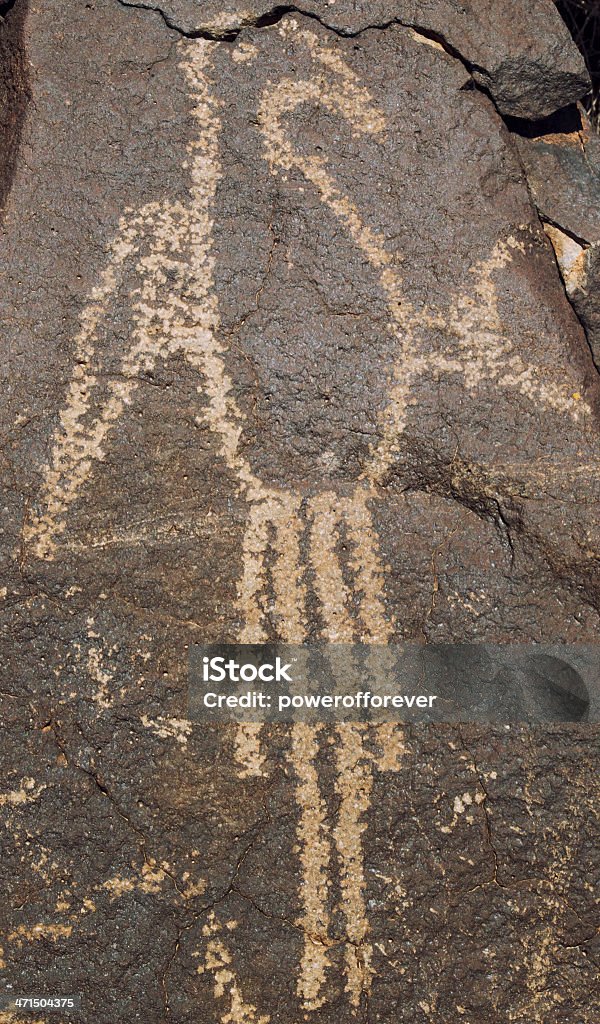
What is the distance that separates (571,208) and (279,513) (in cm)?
96

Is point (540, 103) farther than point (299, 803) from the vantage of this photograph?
Yes

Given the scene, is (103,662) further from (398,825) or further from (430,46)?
(430,46)

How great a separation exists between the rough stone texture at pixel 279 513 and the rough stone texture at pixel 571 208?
0.13 meters

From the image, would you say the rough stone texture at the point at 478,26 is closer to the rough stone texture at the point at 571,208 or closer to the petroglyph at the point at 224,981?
the rough stone texture at the point at 571,208

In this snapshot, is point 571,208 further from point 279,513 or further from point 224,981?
point 224,981

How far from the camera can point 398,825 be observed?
5.52 ft

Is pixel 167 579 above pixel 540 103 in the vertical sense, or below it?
below

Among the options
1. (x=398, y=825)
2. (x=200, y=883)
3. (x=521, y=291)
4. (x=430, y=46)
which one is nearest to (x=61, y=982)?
(x=200, y=883)

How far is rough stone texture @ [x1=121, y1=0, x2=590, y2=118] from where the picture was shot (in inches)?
72.1

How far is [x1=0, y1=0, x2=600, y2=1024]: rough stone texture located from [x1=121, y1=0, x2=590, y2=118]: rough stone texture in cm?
4

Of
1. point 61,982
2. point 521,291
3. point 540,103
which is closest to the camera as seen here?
point 61,982

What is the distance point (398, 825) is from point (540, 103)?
1541 mm

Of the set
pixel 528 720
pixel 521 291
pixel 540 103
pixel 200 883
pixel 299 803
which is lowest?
pixel 200 883

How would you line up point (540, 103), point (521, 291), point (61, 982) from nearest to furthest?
point (61, 982), point (521, 291), point (540, 103)
